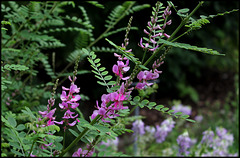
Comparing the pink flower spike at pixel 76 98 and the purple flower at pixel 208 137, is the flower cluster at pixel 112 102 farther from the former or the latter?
the purple flower at pixel 208 137

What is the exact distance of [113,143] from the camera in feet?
10.8

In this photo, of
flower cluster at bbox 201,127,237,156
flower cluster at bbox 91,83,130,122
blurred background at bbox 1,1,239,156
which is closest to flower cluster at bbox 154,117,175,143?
flower cluster at bbox 201,127,237,156

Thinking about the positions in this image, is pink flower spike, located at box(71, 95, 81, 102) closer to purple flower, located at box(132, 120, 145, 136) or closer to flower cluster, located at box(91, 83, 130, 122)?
flower cluster, located at box(91, 83, 130, 122)

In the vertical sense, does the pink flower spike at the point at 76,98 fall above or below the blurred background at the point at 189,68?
above

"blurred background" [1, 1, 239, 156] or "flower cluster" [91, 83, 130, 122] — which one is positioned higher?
"flower cluster" [91, 83, 130, 122]

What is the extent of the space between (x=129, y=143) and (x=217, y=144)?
2.15 metres

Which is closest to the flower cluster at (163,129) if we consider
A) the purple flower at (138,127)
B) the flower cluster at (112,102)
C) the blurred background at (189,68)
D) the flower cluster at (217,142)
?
the purple flower at (138,127)

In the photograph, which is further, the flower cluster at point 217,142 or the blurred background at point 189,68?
the blurred background at point 189,68

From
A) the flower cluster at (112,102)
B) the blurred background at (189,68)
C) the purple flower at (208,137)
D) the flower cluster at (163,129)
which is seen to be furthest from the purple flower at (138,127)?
the flower cluster at (112,102)

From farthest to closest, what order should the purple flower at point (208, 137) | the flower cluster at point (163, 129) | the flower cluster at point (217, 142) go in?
the flower cluster at point (163, 129) → the flower cluster at point (217, 142) → the purple flower at point (208, 137)

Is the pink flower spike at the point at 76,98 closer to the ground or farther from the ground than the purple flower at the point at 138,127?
farther from the ground

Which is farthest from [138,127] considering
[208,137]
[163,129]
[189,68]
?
[189,68]

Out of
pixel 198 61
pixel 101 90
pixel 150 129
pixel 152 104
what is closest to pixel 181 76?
pixel 198 61

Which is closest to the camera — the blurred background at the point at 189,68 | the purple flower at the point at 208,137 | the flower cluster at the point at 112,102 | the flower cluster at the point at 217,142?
the flower cluster at the point at 112,102
